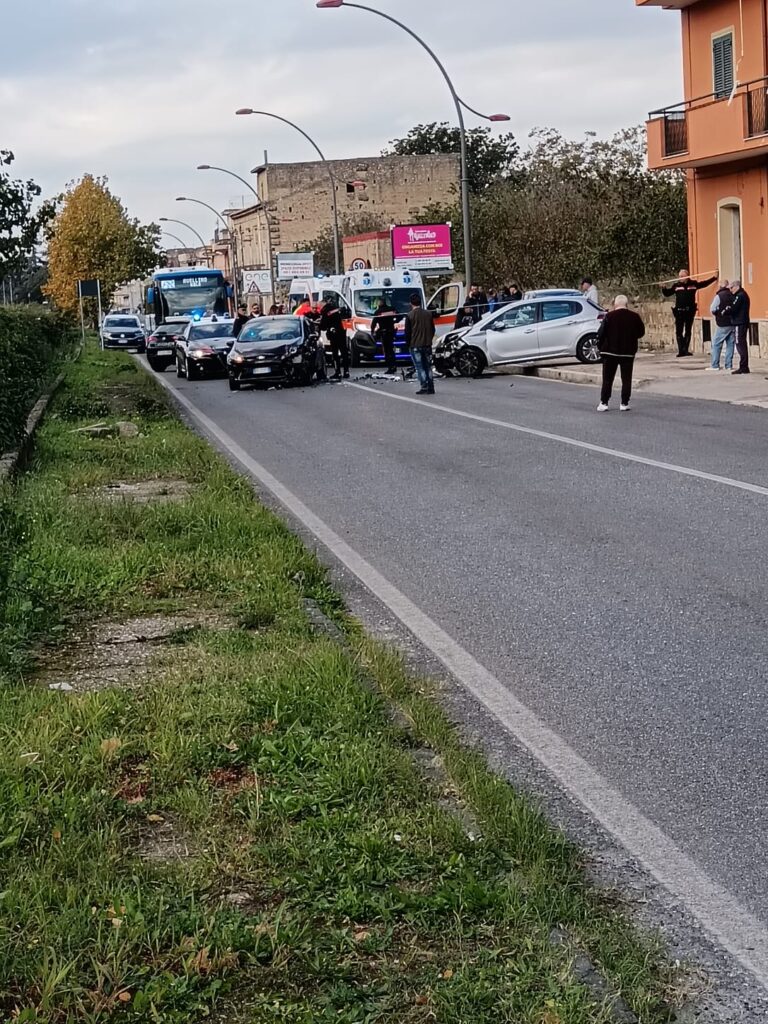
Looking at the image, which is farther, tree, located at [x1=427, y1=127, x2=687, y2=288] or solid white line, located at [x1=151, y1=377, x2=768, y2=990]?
tree, located at [x1=427, y1=127, x2=687, y2=288]

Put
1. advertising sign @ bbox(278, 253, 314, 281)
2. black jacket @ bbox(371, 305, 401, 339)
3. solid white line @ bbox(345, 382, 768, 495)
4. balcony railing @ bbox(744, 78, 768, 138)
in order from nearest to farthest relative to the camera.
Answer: solid white line @ bbox(345, 382, 768, 495) → balcony railing @ bbox(744, 78, 768, 138) → black jacket @ bbox(371, 305, 401, 339) → advertising sign @ bbox(278, 253, 314, 281)

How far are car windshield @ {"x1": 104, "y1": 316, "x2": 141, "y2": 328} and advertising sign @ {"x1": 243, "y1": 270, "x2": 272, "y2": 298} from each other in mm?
5687

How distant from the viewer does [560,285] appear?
45594mm

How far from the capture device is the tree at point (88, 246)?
7650cm

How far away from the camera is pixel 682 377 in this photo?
26219 mm

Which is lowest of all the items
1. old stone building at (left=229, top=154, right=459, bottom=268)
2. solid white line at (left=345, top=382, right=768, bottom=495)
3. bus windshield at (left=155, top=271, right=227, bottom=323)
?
solid white line at (left=345, top=382, right=768, bottom=495)

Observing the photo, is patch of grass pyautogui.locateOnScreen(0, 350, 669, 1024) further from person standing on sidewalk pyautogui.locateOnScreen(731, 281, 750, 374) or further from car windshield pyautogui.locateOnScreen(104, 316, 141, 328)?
car windshield pyautogui.locateOnScreen(104, 316, 141, 328)

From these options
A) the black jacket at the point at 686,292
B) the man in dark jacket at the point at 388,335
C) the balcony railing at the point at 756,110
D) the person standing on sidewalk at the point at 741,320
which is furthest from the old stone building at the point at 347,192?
the person standing on sidewalk at the point at 741,320

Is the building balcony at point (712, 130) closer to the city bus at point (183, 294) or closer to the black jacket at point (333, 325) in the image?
the black jacket at point (333, 325)

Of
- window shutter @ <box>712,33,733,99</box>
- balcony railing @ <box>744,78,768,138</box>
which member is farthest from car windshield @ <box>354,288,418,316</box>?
balcony railing @ <box>744,78,768,138</box>

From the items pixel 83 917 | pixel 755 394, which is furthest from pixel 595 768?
pixel 755 394

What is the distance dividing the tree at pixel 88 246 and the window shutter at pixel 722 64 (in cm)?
4836

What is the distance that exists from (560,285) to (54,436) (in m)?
29.4

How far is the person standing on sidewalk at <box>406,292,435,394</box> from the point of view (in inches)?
1042
